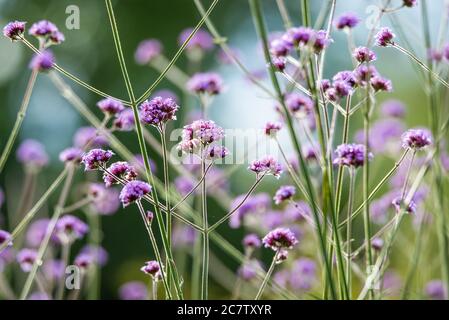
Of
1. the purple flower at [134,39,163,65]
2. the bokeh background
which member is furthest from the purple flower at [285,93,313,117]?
the bokeh background

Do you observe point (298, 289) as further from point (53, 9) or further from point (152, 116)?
point (53, 9)

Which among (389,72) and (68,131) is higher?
(389,72)

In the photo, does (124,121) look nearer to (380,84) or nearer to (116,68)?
(380,84)

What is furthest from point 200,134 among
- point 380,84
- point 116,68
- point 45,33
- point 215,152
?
point 116,68

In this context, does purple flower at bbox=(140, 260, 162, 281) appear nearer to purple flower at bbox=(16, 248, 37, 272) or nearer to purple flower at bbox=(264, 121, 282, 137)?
purple flower at bbox=(264, 121, 282, 137)
